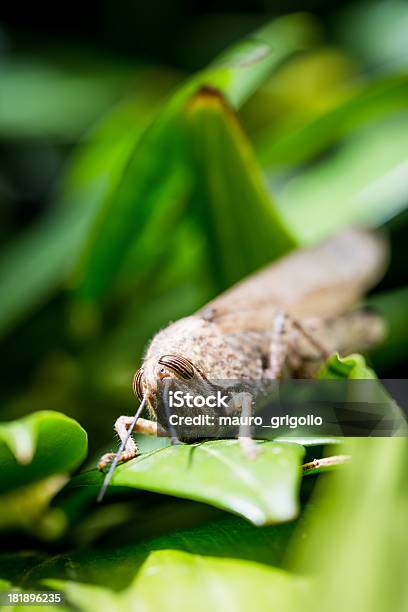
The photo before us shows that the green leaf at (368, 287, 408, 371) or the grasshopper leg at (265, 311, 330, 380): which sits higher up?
the grasshopper leg at (265, 311, 330, 380)

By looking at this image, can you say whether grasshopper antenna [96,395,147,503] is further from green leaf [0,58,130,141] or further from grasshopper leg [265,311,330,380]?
green leaf [0,58,130,141]

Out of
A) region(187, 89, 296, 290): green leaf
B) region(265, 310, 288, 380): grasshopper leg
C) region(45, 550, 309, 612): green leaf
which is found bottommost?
region(265, 310, 288, 380): grasshopper leg

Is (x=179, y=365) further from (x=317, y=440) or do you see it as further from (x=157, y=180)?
(x=157, y=180)

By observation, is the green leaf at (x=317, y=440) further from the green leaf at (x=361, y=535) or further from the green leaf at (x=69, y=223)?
the green leaf at (x=69, y=223)

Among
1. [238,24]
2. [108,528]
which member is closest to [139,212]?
[108,528]

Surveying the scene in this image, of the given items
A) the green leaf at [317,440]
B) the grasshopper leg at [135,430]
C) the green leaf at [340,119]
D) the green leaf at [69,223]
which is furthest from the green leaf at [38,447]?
the green leaf at [340,119]

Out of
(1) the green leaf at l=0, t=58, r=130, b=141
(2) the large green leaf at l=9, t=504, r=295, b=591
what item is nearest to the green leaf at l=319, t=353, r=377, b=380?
(2) the large green leaf at l=9, t=504, r=295, b=591

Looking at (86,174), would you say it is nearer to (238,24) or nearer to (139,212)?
(139,212)
